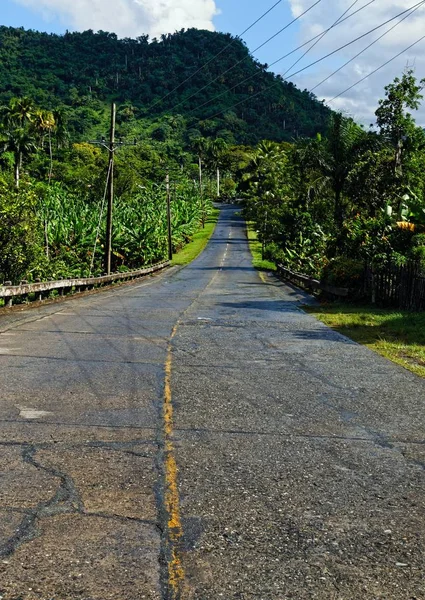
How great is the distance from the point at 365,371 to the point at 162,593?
25.6 feet

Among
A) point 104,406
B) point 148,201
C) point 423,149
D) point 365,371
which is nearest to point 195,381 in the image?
point 104,406

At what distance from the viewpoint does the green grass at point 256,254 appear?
214ft

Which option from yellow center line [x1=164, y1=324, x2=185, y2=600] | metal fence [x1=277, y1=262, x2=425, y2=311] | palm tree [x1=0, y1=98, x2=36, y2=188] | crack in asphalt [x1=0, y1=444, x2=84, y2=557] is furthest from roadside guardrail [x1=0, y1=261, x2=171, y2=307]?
palm tree [x1=0, y1=98, x2=36, y2=188]

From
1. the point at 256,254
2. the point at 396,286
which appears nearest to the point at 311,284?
the point at 396,286

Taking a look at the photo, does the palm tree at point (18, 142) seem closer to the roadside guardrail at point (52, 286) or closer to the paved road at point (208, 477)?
the roadside guardrail at point (52, 286)

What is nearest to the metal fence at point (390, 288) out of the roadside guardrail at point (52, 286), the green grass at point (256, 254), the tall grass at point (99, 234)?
the roadside guardrail at point (52, 286)

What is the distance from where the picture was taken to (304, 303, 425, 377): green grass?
12853 mm

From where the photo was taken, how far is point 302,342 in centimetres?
1419

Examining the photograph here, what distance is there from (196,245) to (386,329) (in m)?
76.3

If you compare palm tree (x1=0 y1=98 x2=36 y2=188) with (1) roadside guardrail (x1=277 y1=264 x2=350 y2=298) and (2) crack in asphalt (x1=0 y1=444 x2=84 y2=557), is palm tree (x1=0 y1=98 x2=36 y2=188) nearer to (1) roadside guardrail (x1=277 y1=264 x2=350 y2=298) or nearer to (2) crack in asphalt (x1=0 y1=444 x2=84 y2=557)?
(1) roadside guardrail (x1=277 y1=264 x2=350 y2=298)

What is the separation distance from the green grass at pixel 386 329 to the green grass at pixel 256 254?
41.5m

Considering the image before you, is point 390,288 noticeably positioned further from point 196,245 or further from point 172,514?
point 196,245

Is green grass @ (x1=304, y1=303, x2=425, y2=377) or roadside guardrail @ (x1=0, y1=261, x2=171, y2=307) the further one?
roadside guardrail @ (x1=0, y1=261, x2=171, y2=307)

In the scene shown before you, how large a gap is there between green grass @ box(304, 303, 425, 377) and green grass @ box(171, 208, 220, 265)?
4860cm
